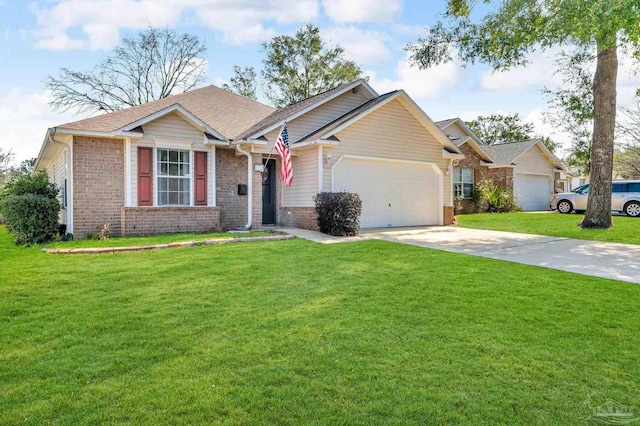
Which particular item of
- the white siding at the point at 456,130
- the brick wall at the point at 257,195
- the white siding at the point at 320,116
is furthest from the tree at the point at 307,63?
the brick wall at the point at 257,195

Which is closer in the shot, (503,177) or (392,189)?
(392,189)

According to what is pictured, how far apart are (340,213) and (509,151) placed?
1948cm

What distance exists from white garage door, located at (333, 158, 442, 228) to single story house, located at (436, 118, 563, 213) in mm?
7872

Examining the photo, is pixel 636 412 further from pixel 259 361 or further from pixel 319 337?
pixel 259 361

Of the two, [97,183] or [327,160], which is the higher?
[327,160]

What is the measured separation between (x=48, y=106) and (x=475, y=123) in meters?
48.7

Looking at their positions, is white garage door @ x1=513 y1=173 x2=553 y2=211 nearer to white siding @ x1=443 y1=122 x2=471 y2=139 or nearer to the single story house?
Result: the single story house

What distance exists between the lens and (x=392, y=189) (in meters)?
14.5

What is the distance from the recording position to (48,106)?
28266mm

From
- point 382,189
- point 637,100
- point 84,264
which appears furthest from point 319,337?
point 637,100

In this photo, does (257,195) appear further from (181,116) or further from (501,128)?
(501,128)

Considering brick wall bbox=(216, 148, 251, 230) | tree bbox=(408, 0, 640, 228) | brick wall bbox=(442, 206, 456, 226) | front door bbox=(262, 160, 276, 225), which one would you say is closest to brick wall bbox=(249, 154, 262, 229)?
brick wall bbox=(216, 148, 251, 230)

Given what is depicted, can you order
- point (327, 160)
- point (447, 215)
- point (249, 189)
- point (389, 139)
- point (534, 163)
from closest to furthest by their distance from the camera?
point (327, 160), point (249, 189), point (389, 139), point (447, 215), point (534, 163)

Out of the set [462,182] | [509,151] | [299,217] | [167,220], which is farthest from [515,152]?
[167,220]
